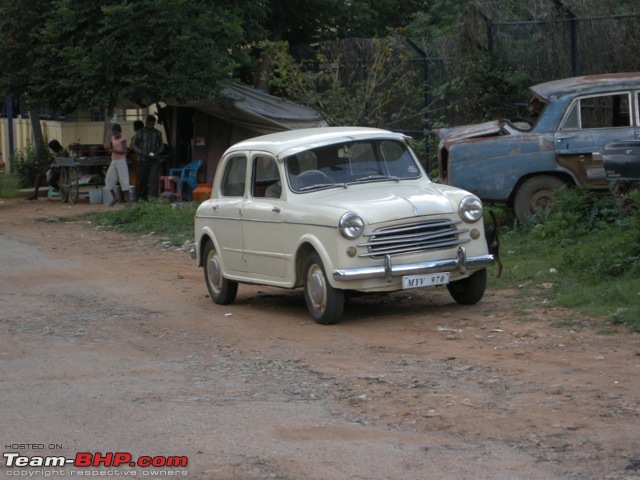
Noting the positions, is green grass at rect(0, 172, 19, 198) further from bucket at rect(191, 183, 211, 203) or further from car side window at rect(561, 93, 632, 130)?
car side window at rect(561, 93, 632, 130)

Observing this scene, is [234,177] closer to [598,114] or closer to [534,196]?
[534,196]

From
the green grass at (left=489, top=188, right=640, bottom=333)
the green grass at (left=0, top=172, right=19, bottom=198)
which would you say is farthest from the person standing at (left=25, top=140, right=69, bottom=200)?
the green grass at (left=489, top=188, right=640, bottom=333)

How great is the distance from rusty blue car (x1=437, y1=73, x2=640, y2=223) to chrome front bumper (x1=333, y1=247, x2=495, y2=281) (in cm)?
428

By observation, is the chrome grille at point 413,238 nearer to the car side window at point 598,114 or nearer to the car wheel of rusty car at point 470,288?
the car wheel of rusty car at point 470,288

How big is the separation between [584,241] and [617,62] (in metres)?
5.23

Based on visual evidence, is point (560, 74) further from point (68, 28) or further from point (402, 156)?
point (68, 28)

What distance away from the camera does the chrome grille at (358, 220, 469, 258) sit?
964 cm

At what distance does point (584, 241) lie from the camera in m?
13.0

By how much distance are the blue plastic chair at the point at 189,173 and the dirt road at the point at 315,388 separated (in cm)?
1157

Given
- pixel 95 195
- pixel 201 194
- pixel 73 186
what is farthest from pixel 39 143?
pixel 201 194

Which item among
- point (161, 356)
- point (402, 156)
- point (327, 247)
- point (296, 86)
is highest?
point (296, 86)

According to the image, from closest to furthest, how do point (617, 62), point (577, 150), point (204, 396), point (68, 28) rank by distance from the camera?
point (204, 396), point (577, 150), point (617, 62), point (68, 28)

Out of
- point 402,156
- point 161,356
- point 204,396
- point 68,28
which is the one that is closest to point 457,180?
point 402,156

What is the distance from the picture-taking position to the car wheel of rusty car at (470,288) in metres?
10.3
